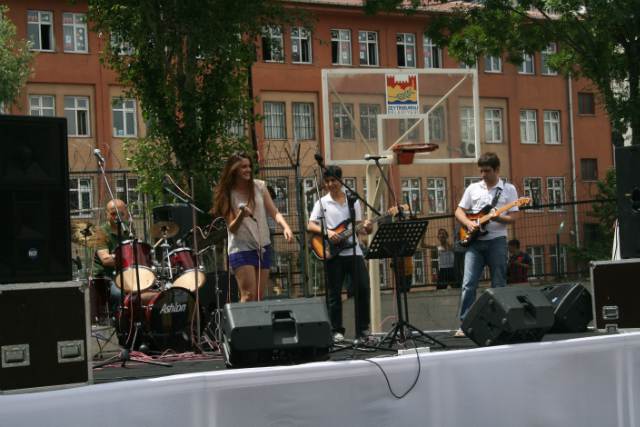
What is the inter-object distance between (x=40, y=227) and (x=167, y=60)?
990cm

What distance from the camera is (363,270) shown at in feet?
22.2

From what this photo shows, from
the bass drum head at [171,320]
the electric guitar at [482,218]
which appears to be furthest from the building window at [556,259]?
the bass drum head at [171,320]

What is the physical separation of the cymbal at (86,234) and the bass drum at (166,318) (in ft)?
2.67

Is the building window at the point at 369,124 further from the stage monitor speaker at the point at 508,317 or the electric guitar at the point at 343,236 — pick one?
the stage monitor speaker at the point at 508,317

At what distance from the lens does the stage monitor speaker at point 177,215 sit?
25.2 feet

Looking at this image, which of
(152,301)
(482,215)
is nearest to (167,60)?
(152,301)

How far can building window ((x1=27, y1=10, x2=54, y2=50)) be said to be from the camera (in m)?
26.6

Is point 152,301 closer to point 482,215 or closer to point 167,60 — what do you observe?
point 482,215

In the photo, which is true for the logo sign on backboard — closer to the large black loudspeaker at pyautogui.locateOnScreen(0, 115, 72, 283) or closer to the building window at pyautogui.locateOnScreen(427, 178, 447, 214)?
the large black loudspeaker at pyautogui.locateOnScreen(0, 115, 72, 283)

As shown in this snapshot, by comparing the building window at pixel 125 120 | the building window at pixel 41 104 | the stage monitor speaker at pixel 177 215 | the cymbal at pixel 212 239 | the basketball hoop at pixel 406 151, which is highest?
the building window at pixel 41 104

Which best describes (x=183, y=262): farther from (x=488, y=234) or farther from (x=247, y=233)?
(x=488, y=234)

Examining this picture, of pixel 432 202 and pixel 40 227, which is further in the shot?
pixel 432 202

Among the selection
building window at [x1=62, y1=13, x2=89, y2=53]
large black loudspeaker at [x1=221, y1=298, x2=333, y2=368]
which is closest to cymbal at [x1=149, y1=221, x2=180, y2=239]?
large black loudspeaker at [x1=221, y1=298, x2=333, y2=368]

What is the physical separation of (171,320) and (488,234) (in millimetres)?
3305
